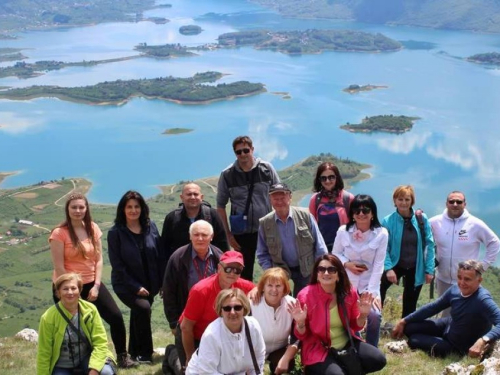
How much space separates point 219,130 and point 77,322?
5126cm

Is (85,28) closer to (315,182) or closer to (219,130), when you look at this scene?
(219,130)

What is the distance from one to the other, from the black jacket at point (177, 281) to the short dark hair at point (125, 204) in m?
0.53

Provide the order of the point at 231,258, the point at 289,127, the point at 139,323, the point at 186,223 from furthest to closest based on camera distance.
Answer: the point at 289,127 < the point at 139,323 < the point at 186,223 < the point at 231,258

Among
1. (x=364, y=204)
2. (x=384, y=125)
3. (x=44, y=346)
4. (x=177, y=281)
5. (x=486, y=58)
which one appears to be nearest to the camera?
(x=44, y=346)

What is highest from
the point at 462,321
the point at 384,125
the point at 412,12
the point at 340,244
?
the point at 412,12

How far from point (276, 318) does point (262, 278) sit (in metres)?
0.28

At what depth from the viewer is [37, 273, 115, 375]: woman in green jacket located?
11.8 ft

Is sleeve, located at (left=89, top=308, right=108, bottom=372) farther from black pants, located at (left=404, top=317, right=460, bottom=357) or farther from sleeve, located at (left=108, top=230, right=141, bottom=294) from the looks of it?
black pants, located at (left=404, top=317, right=460, bottom=357)

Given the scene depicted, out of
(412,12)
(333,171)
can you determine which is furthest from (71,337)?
(412,12)

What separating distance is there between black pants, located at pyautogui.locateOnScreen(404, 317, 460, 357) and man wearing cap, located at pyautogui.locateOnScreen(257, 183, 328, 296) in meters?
0.94

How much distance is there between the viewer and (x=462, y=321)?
411 centimetres

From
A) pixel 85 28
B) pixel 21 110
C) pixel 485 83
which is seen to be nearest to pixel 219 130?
pixel 21 110

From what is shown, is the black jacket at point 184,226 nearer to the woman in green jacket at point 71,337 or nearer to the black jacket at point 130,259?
the black jacket at point 130,259

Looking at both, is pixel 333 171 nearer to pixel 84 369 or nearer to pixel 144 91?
pixel 84 369
